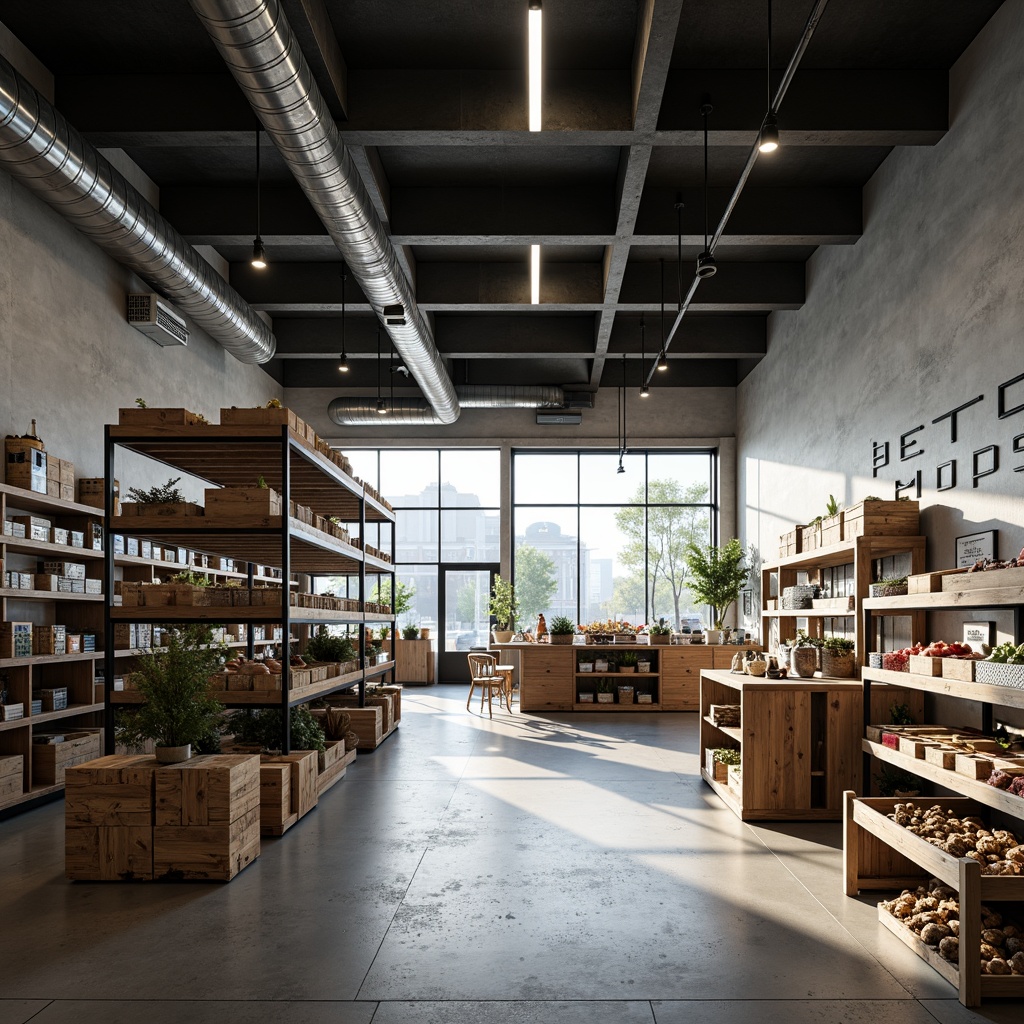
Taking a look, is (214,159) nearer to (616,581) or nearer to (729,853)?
(729,853)

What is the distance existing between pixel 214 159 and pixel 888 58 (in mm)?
5729

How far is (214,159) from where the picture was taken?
25.6 ft

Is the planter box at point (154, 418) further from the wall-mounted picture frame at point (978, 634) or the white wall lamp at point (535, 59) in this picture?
the wall-mounted picture frame at point (978, 634)

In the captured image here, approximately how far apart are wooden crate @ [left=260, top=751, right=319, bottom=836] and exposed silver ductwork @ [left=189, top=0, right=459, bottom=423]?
4.11 m

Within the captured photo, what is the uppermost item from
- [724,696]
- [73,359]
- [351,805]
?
[73,359]

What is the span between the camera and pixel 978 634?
213 inches

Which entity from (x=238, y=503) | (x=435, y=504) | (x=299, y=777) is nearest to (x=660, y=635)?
(x=435, y=504)

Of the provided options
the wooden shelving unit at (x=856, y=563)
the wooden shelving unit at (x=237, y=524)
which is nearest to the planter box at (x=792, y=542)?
the wooden shelving unit at (x=856, y=563)

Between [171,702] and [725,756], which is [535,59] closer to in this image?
[171,702]

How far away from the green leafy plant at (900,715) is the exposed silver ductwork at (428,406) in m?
8.86

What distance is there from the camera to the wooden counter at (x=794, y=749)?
5676mm

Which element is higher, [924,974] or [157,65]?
[157,65]

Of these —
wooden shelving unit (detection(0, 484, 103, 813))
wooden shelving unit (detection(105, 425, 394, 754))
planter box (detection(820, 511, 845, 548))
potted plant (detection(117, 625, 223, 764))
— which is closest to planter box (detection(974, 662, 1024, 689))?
planter box (detection(820, 511, 845, 548))

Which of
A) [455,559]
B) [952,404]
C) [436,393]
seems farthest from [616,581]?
[952,404]
